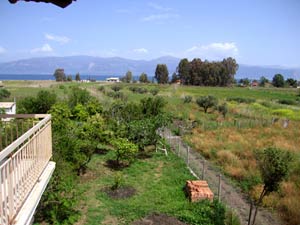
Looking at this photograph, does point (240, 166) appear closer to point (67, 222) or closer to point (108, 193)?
point (108, 193)

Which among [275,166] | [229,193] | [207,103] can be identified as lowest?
[229,193]

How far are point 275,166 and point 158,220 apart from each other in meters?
3.28

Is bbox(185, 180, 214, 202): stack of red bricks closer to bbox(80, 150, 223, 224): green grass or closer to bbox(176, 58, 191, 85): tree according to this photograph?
bbox(80, 150, 223, 224): green grass

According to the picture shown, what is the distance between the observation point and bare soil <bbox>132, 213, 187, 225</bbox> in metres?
7.72

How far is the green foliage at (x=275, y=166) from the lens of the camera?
695cm

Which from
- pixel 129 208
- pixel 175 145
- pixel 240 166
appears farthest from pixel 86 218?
pixel 175 145

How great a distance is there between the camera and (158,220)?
7.87 metres

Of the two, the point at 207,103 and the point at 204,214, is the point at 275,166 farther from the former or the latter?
the point at 207,103

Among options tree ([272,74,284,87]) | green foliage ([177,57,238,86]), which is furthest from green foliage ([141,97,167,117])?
tree ([272,74,284,87])

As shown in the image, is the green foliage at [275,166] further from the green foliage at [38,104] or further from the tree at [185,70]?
the tree at [185,70]

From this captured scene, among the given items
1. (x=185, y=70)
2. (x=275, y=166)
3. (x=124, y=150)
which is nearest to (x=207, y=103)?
(x=124, y=150)

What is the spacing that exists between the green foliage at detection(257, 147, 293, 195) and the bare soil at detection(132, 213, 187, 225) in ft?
8.15

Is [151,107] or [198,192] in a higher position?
[151,107]

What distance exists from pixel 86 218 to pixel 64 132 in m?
4.78
